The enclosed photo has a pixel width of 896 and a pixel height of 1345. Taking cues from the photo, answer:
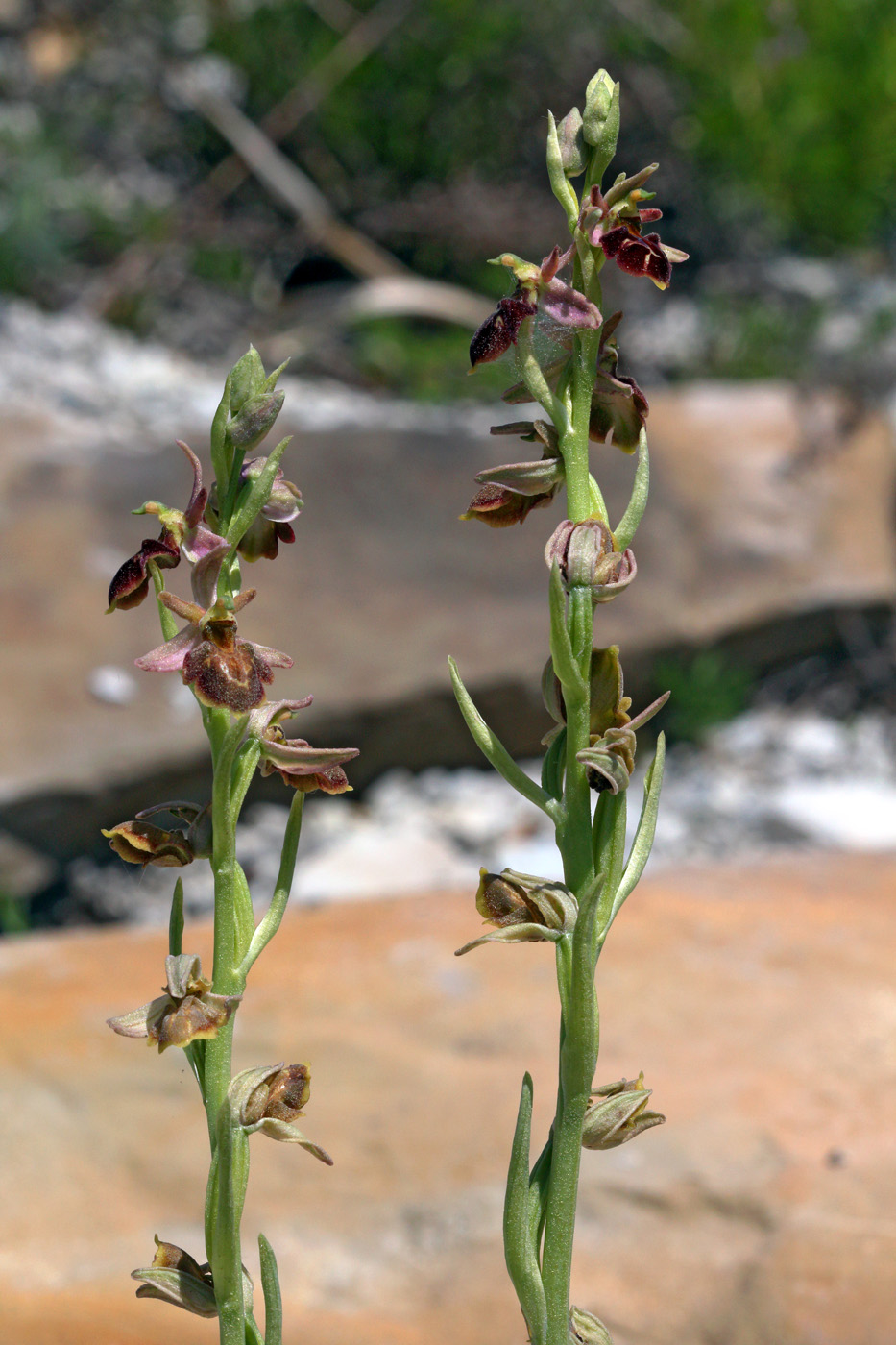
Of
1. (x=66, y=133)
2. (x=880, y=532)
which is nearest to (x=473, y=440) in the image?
(x=880, y=532)

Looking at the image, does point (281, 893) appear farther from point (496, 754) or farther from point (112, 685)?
point (112, 685)

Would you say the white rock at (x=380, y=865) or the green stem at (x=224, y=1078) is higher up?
the white rock at (x=380, y=865)

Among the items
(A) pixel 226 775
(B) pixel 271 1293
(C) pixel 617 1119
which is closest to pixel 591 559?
(A) pixel 226 775

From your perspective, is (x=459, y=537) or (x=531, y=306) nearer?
(x=531, y=306)

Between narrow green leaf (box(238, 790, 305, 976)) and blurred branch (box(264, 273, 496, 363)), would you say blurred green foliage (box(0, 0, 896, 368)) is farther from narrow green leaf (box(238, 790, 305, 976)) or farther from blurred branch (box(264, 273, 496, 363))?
narrow green leaf (box(238, 790, 305, 976))

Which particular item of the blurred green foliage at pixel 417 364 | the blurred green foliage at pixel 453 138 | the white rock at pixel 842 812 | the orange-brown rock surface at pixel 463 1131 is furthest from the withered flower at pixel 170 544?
the blurred green foliage at pixel 453 138

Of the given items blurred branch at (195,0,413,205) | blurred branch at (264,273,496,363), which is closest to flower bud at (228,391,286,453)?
blurred branch at (264,273,496,363)

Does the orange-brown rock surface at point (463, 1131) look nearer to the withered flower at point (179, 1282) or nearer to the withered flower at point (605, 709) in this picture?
the withered flower at point (179, 1282)
